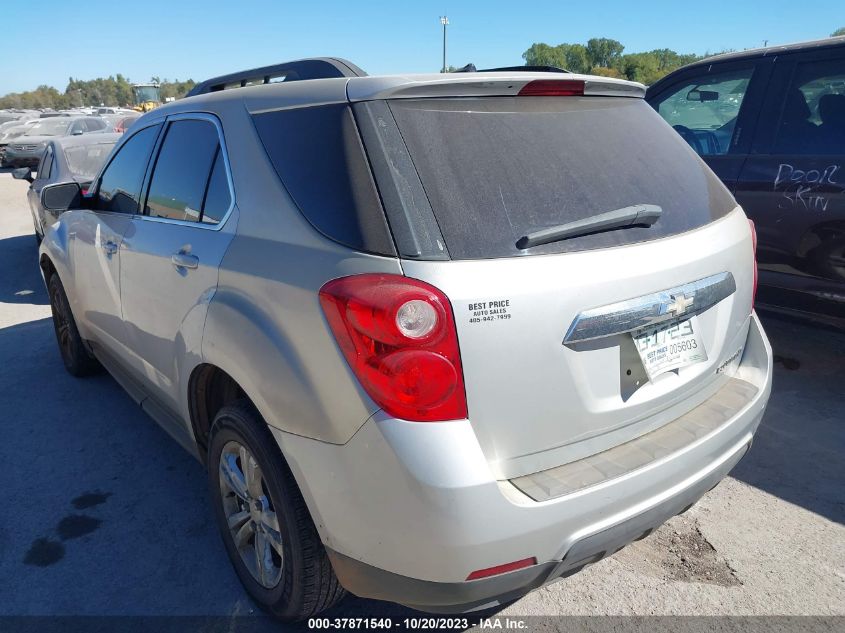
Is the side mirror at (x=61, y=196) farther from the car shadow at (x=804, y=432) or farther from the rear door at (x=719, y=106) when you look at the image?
the car shadow at (x=804, y=432)

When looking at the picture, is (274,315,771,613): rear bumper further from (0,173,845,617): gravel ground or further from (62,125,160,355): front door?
(62,125,160,355): front door

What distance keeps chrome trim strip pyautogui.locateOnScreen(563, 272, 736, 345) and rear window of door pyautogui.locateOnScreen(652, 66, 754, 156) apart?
110 inches

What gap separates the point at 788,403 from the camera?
13.2 ft

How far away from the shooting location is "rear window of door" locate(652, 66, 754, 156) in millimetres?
4520

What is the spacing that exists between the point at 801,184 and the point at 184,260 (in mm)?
3526

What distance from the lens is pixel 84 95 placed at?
123 metres

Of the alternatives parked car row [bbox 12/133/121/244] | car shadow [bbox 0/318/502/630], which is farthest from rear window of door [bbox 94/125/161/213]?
parked car row [bbox 12/133/121/244]

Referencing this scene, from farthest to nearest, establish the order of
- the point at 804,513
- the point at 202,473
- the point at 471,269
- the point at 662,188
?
1. the point at 202,473
2. the point at 804,513
3. the point at 662,188
4. the point at 471,269

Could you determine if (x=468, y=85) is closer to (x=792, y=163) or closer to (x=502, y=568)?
(x=502, y=568)

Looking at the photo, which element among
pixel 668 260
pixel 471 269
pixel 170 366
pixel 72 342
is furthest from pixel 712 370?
pixel 72 342

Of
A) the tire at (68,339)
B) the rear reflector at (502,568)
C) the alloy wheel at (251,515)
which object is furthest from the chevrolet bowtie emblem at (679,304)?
the tire at (68,339)

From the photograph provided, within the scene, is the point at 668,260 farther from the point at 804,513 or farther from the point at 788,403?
the point at 788,403

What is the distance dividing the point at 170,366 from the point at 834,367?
425 centimetres

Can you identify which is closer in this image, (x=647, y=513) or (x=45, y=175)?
(x=647, y=513)
